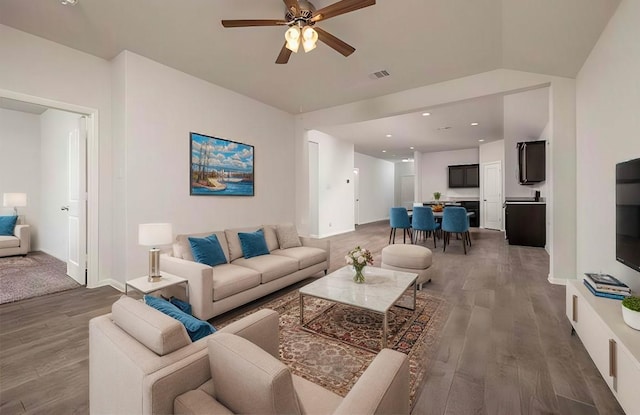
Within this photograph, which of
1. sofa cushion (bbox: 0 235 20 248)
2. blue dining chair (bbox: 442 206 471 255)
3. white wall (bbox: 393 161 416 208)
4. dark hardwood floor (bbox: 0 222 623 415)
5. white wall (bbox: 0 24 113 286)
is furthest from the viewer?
white wall (bbox: 393 161 416 208)

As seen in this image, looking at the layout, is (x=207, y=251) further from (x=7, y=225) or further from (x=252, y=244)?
(x=7, y=225)

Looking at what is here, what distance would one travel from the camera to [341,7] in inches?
88.0

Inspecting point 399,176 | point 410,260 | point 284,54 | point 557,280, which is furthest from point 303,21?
point 399,176

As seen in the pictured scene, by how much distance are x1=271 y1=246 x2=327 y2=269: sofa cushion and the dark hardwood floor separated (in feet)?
1.25

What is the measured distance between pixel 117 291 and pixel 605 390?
15.3 feet

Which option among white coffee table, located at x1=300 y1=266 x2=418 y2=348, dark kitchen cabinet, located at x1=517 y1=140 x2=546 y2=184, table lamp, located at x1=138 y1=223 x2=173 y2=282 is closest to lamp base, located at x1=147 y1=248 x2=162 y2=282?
table lamp, located at x1=138 y1=223 x2=173 y2=282

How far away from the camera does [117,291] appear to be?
138 inches

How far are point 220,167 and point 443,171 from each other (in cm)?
919

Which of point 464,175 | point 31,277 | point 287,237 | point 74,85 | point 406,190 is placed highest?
point 74,85

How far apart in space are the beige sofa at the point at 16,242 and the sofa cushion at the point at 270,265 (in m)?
4.85

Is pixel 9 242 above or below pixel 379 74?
below

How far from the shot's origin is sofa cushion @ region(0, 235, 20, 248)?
504cm

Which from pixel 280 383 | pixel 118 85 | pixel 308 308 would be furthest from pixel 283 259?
pixel 118 85

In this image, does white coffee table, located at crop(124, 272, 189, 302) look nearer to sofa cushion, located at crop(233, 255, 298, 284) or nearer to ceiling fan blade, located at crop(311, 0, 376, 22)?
sofa cushion, located at crop(233, 255, 298, 284)
